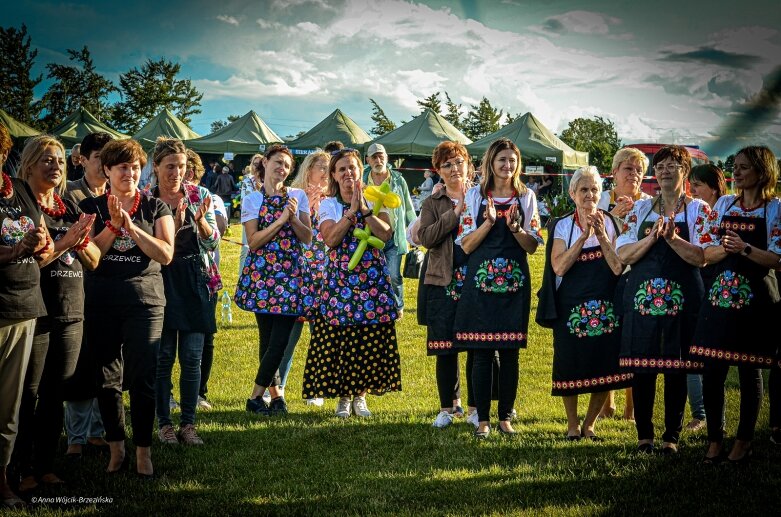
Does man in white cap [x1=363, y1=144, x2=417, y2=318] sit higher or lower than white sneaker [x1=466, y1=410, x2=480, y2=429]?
higher

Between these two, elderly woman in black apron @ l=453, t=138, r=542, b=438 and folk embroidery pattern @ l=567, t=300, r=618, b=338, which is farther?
elderly woman in black apron @ l=453, t=138, r=542, b=438

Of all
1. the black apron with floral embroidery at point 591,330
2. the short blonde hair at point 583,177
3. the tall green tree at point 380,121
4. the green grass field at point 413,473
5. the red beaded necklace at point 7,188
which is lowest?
the green grass field at point 413,473

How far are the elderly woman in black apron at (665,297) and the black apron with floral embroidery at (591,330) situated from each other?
22 centimetres

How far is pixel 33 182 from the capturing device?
176 inches

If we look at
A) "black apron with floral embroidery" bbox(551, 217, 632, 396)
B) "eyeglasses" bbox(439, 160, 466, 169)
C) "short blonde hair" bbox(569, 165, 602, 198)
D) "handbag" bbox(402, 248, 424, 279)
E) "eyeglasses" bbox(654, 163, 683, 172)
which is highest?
"eyeglasses" bbox(439, 160, 466, 169)

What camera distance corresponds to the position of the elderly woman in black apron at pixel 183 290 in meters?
5.55

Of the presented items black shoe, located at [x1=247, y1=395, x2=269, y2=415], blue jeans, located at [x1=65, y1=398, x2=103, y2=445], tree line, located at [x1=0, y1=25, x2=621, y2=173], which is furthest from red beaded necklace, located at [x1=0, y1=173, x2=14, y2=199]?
tree line, located at [x1=0, y1=25, x2=621, y2=173]

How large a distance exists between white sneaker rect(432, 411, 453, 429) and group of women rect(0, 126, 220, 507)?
2.18 meters

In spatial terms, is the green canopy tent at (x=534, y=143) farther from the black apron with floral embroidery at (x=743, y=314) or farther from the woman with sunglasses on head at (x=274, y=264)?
the black apron with floral embroidery at (x=743, y=314)

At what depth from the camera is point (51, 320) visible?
4406 mm

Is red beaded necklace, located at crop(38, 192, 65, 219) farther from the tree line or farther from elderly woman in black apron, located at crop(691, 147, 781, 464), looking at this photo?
the tree line

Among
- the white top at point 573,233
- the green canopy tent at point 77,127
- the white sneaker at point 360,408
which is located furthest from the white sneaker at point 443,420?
the green canopy tent at point 77,127

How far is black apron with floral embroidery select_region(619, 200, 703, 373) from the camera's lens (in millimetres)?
5137

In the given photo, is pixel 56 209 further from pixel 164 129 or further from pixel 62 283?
pixel 164 129
